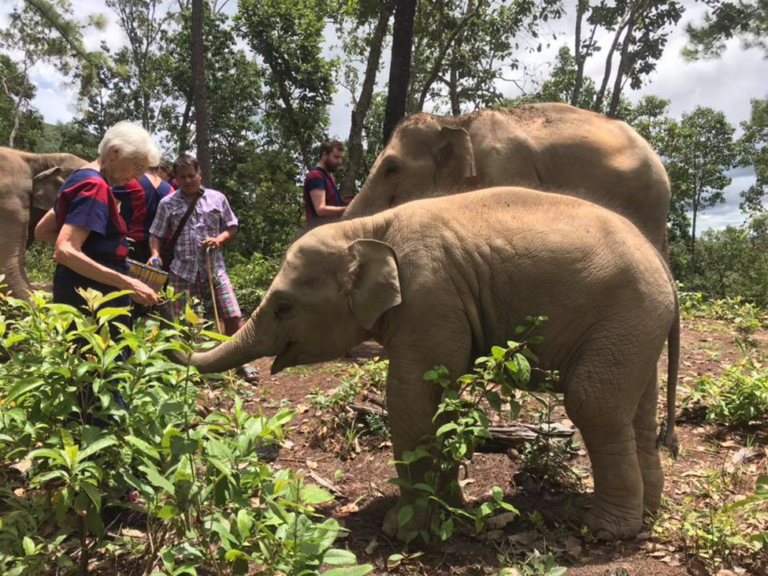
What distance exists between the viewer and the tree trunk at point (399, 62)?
9.24 meters

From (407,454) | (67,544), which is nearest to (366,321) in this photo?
(407,454)

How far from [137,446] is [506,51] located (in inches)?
685

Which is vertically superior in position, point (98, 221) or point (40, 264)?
point (98, 221)

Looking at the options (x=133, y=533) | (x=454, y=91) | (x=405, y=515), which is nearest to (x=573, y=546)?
(x=405, y=515)

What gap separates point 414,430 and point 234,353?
1139mm

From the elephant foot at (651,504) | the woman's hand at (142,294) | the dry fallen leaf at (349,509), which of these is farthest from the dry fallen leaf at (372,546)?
the woman's hand at (142,294)

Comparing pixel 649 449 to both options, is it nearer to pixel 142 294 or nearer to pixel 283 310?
pixel 283 310

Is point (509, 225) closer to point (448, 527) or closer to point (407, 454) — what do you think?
point (407, 454)

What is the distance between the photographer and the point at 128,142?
3.14 m

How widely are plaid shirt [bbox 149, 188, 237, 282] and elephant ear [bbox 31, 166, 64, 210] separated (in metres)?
4.26

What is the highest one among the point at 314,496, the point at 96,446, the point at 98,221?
the point at 98,221

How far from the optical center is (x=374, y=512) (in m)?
3.49

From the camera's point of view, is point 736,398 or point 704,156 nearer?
point 736,398

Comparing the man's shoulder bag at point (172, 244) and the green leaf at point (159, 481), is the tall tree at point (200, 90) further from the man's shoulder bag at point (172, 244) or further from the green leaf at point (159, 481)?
the green leaf at point (159, 481)
